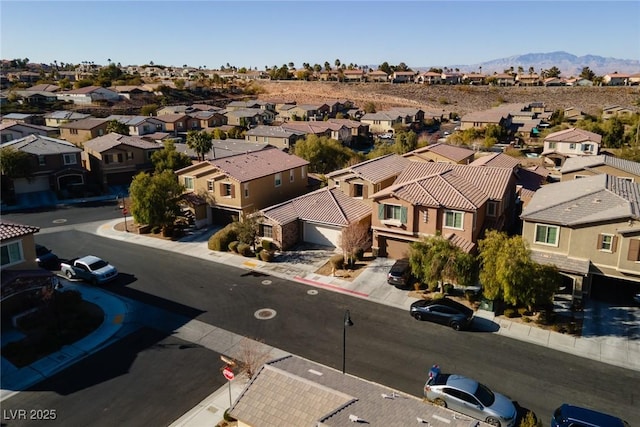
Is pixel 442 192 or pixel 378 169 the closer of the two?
pixel 442 192

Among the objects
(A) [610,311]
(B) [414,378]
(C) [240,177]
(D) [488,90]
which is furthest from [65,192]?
(D) [488,90]

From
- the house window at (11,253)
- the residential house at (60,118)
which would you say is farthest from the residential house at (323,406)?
the residential house at (60,118)

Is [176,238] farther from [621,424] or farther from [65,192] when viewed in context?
[621,424]

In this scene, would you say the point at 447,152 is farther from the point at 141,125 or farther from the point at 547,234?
the point at 141,125

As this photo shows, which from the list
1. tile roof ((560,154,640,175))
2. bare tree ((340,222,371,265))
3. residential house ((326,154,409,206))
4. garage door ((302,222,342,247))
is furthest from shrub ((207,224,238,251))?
tile roof ((560,154,640,175))

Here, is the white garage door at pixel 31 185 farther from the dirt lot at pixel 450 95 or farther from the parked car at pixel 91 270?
the dirt lot at pixel 450 95

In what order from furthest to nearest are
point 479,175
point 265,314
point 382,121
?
point 382,121
point 479,175
point 265,314

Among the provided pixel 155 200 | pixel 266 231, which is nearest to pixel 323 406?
pixel 266 231
